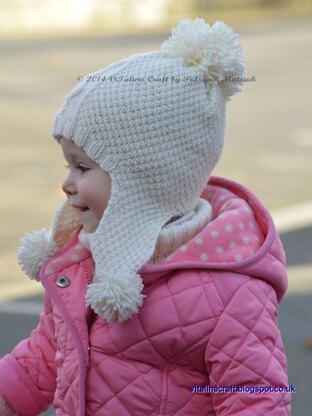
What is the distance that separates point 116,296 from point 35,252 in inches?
17.4

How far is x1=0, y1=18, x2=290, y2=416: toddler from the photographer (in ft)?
6.98

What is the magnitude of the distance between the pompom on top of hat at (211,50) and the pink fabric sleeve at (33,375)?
754 millimetres

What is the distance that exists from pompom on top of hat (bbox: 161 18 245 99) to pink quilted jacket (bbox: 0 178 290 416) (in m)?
0.35

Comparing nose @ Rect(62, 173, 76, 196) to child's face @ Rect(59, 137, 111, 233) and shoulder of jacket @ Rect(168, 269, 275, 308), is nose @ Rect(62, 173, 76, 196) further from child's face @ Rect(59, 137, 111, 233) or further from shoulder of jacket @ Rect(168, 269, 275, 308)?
shoulder of jacket @ Rect(168, 269, 275, 308)

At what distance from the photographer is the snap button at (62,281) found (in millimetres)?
2350

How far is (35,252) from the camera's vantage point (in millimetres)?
2486

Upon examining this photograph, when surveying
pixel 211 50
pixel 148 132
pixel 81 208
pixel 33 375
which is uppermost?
pixel 211 50

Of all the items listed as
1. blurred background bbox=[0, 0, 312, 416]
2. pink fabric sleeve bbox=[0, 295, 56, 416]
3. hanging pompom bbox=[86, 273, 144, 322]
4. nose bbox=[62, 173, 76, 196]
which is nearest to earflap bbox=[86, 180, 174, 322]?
hanging pompom bbox=[86, 273, 144, 322]

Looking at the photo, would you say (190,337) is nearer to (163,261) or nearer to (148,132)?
(163,261)

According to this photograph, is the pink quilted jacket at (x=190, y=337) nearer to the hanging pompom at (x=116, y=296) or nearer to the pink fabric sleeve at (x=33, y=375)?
the hanging pompom at (x=116, y=296)

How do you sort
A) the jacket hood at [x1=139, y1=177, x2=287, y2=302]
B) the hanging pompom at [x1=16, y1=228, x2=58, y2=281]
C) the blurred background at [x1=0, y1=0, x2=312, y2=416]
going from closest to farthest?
the jacket hood at [x1=139, y1=177, x2=287, y2=302] < the hanging pompom at [x1=16, y1=228, x2=58, y2=281] < the blurred background at [x1=0, y1=0, x2=312, y2=416]

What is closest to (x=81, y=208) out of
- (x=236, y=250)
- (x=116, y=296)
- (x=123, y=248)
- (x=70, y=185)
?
(x=70, y=185)

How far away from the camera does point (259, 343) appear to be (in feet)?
6.92

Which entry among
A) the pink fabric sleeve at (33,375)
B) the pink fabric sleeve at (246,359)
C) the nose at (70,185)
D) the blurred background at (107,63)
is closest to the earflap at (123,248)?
the nose at (70,185)
